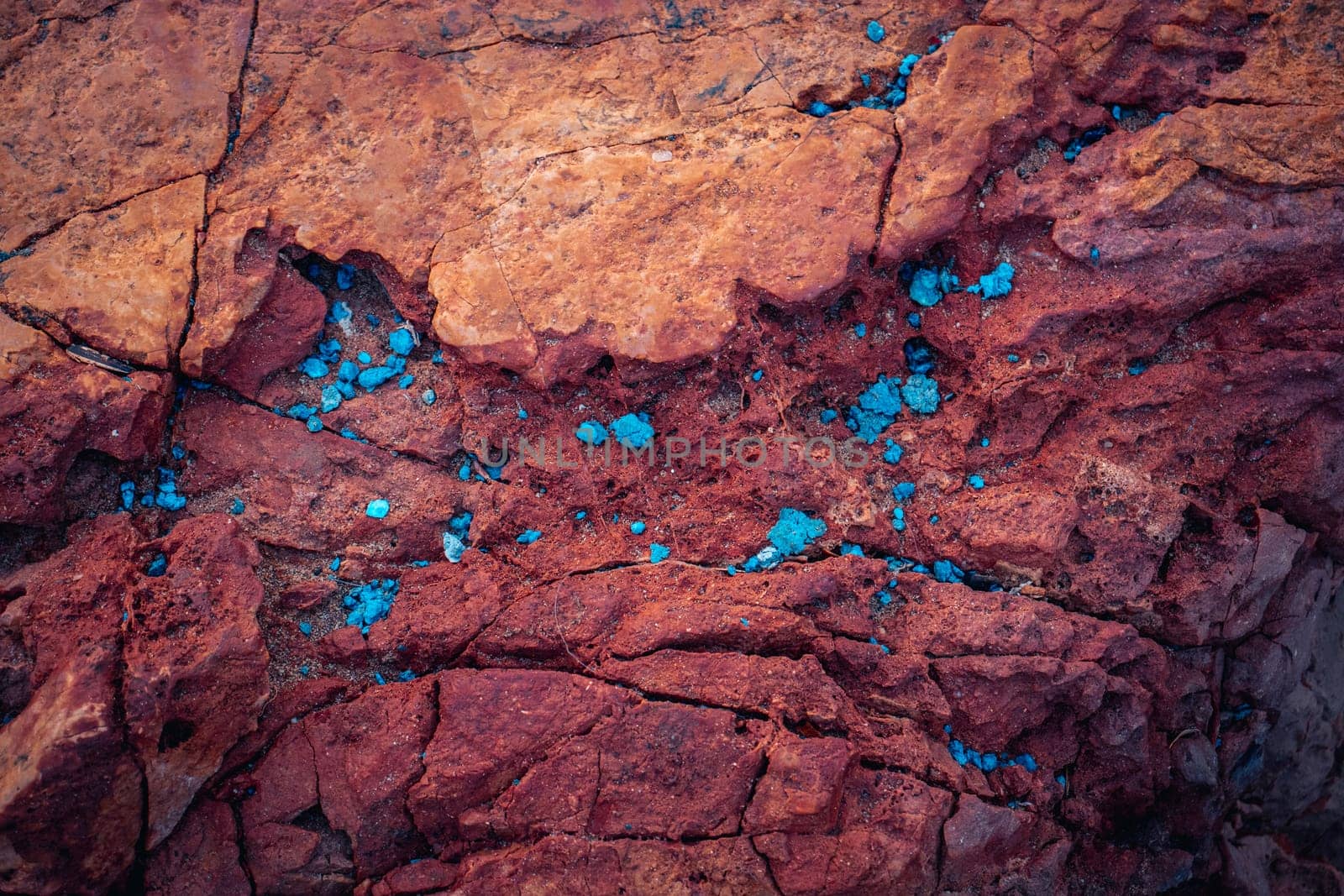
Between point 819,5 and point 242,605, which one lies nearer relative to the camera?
point 242,605

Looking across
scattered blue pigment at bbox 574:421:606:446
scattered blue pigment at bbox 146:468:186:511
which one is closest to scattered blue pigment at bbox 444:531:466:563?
scattered blue pigment at bbox 574:421:606:446

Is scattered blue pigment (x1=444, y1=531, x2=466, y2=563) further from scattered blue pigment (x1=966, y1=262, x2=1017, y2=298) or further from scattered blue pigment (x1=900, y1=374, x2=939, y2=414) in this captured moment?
scattered blue pigment (x1=966, y1=262, x2=1017, y2=298)

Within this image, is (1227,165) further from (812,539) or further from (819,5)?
(812,539)

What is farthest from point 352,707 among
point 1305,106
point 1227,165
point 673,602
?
point 1305,106

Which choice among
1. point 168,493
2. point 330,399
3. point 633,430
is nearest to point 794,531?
point 633,430

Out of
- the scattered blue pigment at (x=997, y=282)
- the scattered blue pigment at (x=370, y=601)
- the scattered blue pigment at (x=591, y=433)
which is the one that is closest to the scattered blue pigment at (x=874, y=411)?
the scattered blue pigment at (x=997, y=282)

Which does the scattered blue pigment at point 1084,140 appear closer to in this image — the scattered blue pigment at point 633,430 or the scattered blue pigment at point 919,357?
the scattered blue pigment at point 919,357

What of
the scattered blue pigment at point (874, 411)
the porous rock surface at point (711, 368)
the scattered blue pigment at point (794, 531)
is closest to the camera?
the porous rock surface at point (711, 368)
